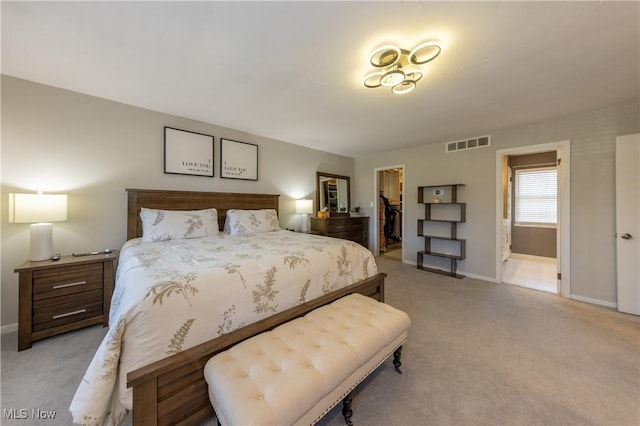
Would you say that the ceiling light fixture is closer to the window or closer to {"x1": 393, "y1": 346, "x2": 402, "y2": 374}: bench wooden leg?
{"x1": 393, "y1": 346, "x2": 402, "y2": 374}: bench wooden leg

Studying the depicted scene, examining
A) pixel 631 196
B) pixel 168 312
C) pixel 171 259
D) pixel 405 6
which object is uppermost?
pixel 405 6

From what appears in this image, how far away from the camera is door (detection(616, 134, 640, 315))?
2.55m

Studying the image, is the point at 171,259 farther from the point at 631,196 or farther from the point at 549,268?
the point at 549,268

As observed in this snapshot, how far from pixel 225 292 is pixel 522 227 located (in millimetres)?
6638

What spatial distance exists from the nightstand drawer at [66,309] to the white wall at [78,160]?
0.62 m

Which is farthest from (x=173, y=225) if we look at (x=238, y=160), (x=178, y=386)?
(x=178, y=386)

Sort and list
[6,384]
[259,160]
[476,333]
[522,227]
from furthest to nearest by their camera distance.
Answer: [522,227]
[259,160]
[476,333]
[6,384]

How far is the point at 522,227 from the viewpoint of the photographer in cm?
530

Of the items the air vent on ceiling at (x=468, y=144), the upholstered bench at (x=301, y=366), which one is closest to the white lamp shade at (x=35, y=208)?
the upholstered bench at (x=301, y=366)

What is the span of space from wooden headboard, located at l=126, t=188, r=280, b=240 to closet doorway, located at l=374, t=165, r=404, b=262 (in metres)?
2.74

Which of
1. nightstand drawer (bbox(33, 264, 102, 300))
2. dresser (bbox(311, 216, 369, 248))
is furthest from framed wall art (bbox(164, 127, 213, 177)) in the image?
dresser (bbox(311, 216, 369, 248))

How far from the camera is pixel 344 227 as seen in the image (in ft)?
15.8

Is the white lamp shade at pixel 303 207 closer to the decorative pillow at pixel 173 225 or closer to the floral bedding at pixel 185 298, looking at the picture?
the decorative pillow at pixel 173 225

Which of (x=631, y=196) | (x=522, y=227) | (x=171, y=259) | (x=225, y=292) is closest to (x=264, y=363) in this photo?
(x=225, y=292)
